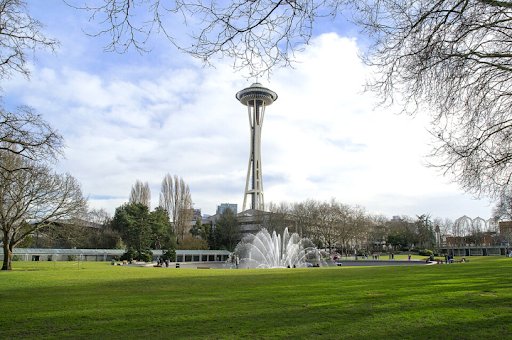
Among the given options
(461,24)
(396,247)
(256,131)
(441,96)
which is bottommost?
(396,247)

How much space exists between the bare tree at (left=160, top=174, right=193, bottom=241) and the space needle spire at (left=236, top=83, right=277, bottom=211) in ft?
93.8

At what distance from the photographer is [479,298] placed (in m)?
11.4

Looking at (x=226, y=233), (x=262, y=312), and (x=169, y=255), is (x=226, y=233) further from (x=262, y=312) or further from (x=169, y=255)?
(x=262, y=312)

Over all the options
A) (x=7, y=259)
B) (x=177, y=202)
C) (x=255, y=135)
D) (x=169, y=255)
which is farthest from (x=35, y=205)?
(x=255, y=135)

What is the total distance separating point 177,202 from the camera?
244ft

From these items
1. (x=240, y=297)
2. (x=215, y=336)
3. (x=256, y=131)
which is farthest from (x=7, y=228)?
(x=256, y=131)

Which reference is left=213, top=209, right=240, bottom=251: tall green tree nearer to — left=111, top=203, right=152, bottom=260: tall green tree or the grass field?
left=111, top=203, right=152, bottom=260: tall green tree

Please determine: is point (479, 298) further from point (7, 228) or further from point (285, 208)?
point (285, 208)

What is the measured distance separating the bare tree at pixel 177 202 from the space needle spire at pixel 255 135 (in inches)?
1126

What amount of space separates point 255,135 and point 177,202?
1395 inches

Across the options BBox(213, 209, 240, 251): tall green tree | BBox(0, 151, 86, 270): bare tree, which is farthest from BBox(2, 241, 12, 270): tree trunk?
BBox(213, 209, 240, 251): tall green tree

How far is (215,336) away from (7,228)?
28.7 metres

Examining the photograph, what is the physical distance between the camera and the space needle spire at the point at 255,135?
102 meters

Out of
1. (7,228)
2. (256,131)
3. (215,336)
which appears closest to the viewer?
(215,336)
